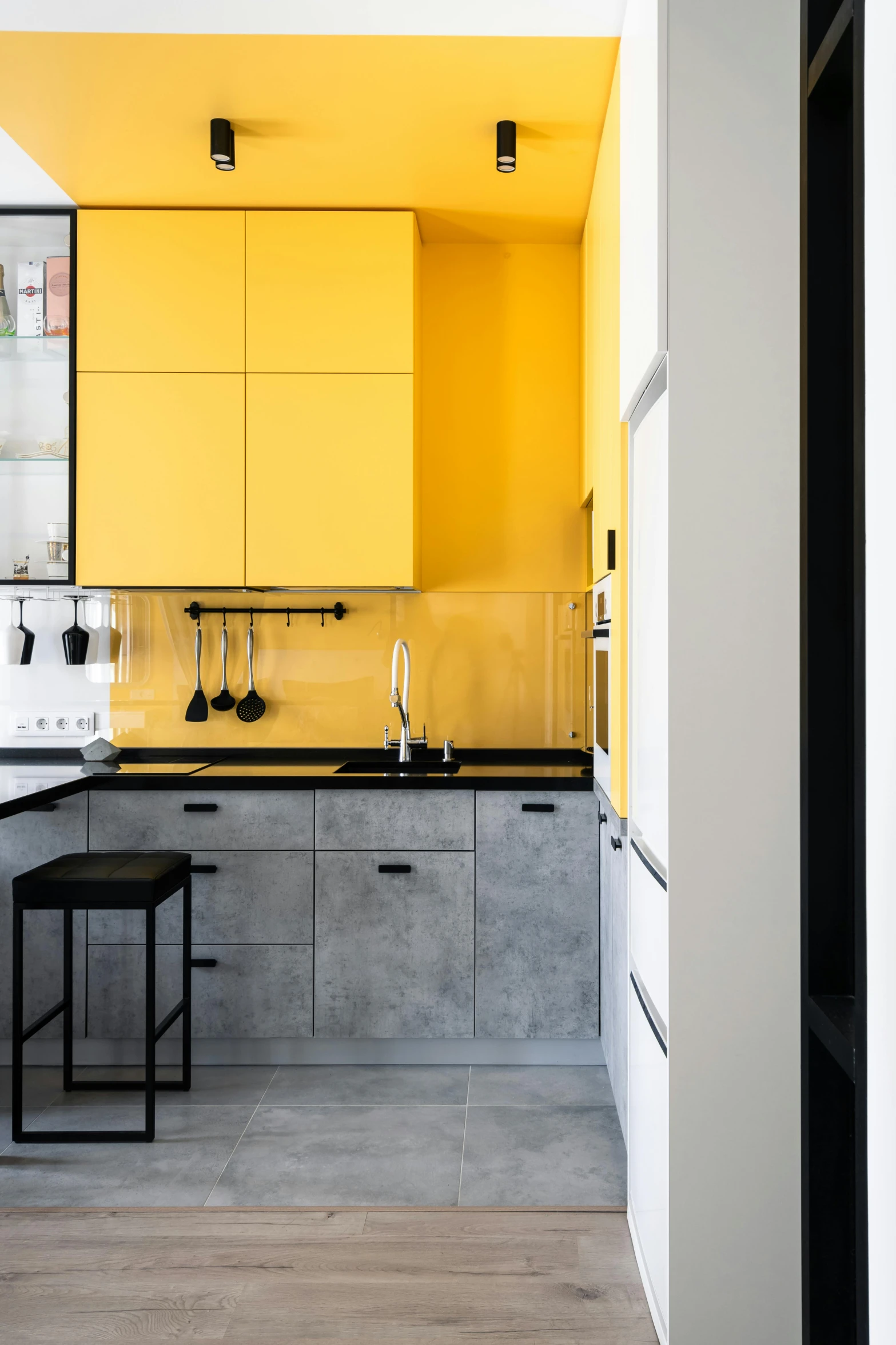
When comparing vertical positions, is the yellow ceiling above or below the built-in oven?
above

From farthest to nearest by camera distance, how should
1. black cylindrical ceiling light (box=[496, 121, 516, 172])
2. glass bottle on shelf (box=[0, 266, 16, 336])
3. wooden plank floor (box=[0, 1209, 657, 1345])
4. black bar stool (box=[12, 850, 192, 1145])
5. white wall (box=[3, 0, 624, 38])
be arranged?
glass bottle on shelf (box=[0, 266, 16, 336]) < black cylindrical ceiling light (box=[496, 121, 516, 172]) < black bar stool (box=[12, 850, 192, 1145]) < white wall (box=[3, 0, 624, 38]) < wooden plank floor (box=[0, 1209, 657, 1345])

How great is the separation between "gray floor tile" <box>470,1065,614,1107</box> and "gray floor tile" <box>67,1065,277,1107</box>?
0.65 meters

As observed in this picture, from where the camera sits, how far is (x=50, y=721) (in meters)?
3.62

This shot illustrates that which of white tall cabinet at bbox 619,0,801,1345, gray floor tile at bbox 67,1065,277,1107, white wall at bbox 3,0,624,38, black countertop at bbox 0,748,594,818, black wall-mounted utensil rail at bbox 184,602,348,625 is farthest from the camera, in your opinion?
black wall-mounted utensil rail at bbox 184,602,348,625

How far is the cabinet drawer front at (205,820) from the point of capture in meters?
2.95

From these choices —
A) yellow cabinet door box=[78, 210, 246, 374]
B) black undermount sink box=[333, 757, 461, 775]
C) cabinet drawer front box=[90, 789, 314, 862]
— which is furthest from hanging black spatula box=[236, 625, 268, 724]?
yellow cabinet door box=[78, 210, 246, 374]

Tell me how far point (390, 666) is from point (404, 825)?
81 cm

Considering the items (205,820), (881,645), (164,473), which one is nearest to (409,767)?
(205,820)

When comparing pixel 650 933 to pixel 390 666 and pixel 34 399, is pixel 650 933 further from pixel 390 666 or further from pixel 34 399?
pixel 34 399

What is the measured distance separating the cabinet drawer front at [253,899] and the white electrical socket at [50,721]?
0.91m

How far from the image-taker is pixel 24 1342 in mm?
1761

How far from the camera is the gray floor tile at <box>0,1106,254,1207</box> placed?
7.36 ft

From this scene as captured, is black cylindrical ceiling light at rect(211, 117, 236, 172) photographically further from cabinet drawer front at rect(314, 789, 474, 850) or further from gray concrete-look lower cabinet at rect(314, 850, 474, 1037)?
gray concrete-look lower cabinet at rect(314, 850, 474, 1037)

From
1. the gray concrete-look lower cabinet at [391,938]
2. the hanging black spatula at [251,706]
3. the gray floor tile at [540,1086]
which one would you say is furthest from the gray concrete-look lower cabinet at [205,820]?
the gray floor tile at [540,1086]
